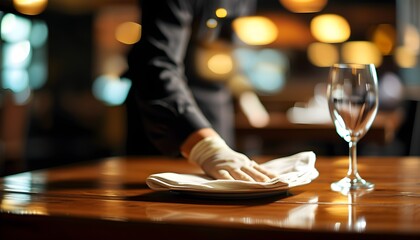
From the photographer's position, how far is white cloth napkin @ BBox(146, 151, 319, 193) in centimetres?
95

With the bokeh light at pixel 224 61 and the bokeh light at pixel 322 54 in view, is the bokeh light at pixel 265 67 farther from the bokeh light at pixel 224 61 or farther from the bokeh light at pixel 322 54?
the bokeh light at pixel 224 61

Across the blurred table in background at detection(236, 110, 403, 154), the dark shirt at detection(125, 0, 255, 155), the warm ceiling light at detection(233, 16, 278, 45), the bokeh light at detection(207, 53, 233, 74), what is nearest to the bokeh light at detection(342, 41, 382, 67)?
the warm ceiling light at detection(233, 16, 278, 45)

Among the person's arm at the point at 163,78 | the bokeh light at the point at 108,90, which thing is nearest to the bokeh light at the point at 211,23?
the person's arm at the point at 163,78

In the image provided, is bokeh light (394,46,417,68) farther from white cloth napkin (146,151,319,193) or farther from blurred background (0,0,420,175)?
white cloth napkin (146,151,319,193)

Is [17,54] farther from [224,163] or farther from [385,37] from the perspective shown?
[224,163]

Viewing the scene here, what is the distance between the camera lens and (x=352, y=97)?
108 cm

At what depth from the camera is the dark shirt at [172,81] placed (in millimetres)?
1361

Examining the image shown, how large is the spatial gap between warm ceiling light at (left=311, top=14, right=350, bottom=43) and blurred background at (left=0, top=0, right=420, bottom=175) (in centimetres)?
1

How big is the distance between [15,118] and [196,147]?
4.37 metres

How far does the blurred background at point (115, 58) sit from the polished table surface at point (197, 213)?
17.6 feet

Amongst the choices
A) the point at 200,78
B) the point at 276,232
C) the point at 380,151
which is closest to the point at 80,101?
the point at 380,151

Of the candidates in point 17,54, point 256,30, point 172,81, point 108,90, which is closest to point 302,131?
point 172,81

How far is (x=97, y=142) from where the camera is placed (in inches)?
316

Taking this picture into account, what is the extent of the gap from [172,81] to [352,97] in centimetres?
47
